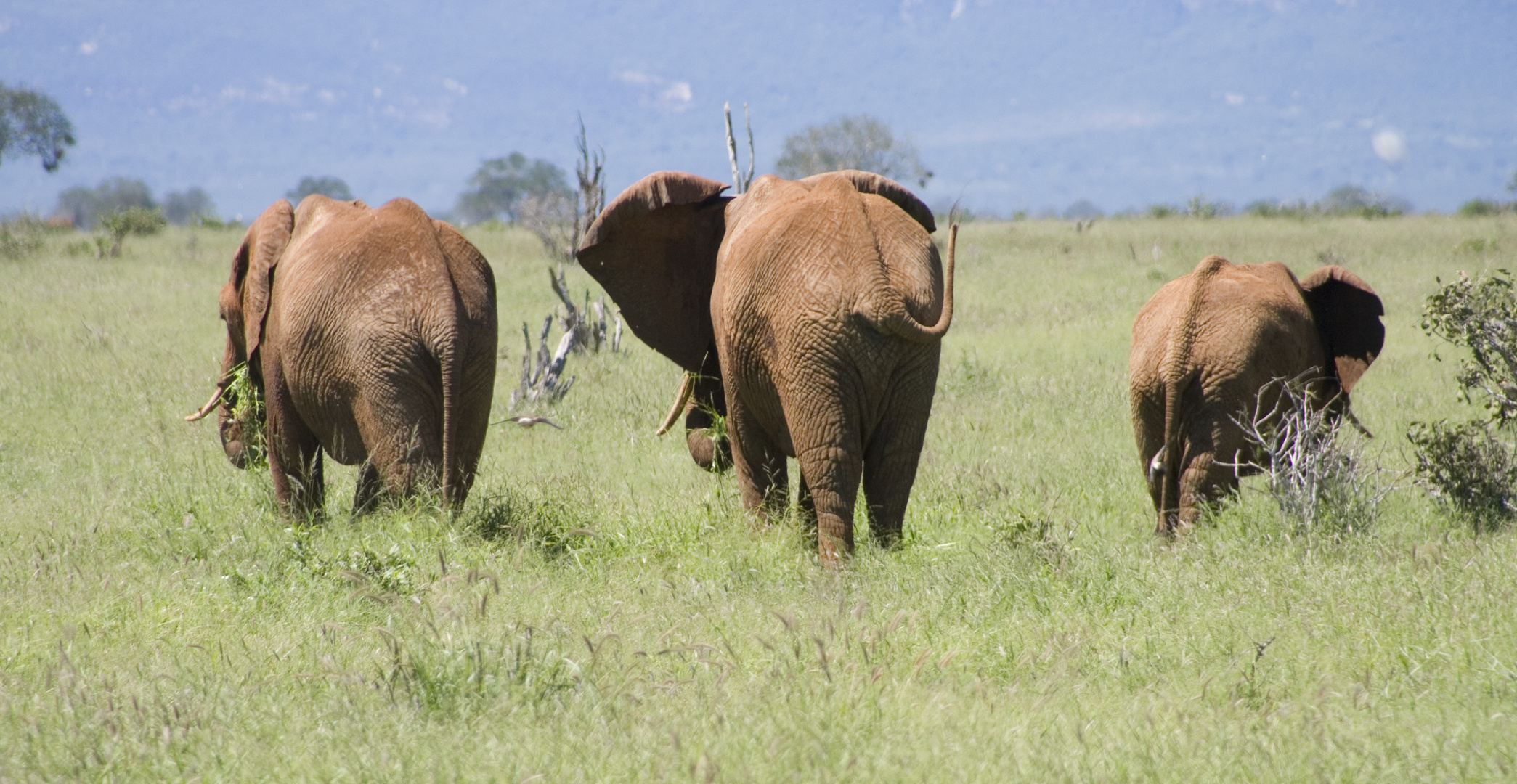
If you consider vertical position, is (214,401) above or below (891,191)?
below

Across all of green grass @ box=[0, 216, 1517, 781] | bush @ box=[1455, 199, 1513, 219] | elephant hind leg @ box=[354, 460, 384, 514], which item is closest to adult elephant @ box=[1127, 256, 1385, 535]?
green grass @ box=[0, 216, 1517, 781]

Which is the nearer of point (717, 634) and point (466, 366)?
point (717, 634)

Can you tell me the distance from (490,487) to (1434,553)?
4815mm

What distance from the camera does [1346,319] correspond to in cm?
745

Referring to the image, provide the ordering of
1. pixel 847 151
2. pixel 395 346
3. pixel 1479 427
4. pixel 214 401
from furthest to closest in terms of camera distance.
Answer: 1. pixel 847 151
2. pixel 214 401
3. pixel 1479 427
4. pixel 395 346

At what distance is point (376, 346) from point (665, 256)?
65.5 inches

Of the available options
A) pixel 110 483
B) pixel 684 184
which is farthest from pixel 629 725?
pixel 110 483

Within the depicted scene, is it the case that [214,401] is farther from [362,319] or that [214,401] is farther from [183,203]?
[183,203]

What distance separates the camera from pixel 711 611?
5.15 metres

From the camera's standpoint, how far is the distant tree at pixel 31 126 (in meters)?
58.5

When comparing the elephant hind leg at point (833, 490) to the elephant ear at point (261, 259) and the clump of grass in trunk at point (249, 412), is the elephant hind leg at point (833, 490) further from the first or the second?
the clump of grass in trunk at point (249, 412)

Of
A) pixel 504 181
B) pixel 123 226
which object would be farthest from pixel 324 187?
pixel 123 226

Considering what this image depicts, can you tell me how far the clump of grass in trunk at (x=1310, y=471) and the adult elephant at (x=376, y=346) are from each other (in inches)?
149

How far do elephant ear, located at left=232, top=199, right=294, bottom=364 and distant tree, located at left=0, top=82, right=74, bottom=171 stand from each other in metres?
60.2
